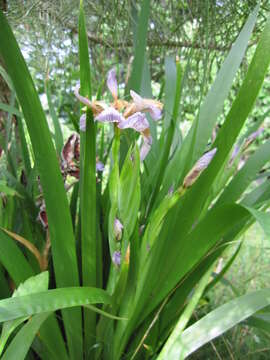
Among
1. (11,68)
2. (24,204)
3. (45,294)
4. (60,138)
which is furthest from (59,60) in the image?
(45,294)

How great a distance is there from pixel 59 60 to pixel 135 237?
87cm

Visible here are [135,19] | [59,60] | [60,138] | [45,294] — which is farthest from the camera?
[59,60]

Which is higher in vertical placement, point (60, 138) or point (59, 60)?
point (59, 60)

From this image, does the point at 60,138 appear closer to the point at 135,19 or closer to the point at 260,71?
the point at 135,19

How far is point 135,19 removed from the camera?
95cm

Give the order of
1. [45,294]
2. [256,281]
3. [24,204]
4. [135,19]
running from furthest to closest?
[256,281], [135,19], [24,204], [45,294]

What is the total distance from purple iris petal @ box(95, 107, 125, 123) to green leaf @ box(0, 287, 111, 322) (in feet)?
0.77

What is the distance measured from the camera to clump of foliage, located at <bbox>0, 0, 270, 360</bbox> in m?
0.50

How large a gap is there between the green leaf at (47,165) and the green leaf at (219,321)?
190mm

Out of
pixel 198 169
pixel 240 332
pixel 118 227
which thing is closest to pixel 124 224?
pixel 118 227

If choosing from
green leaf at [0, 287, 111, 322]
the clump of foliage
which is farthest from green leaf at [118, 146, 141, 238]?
green leaf at [0, 287, 111, 322]

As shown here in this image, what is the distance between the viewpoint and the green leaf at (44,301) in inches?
17.0

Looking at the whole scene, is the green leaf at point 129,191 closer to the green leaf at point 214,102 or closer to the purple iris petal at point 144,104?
the purple iris petal at point 144,104

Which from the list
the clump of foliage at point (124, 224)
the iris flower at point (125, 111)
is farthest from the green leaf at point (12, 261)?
the iris flower at point (125, 111)
